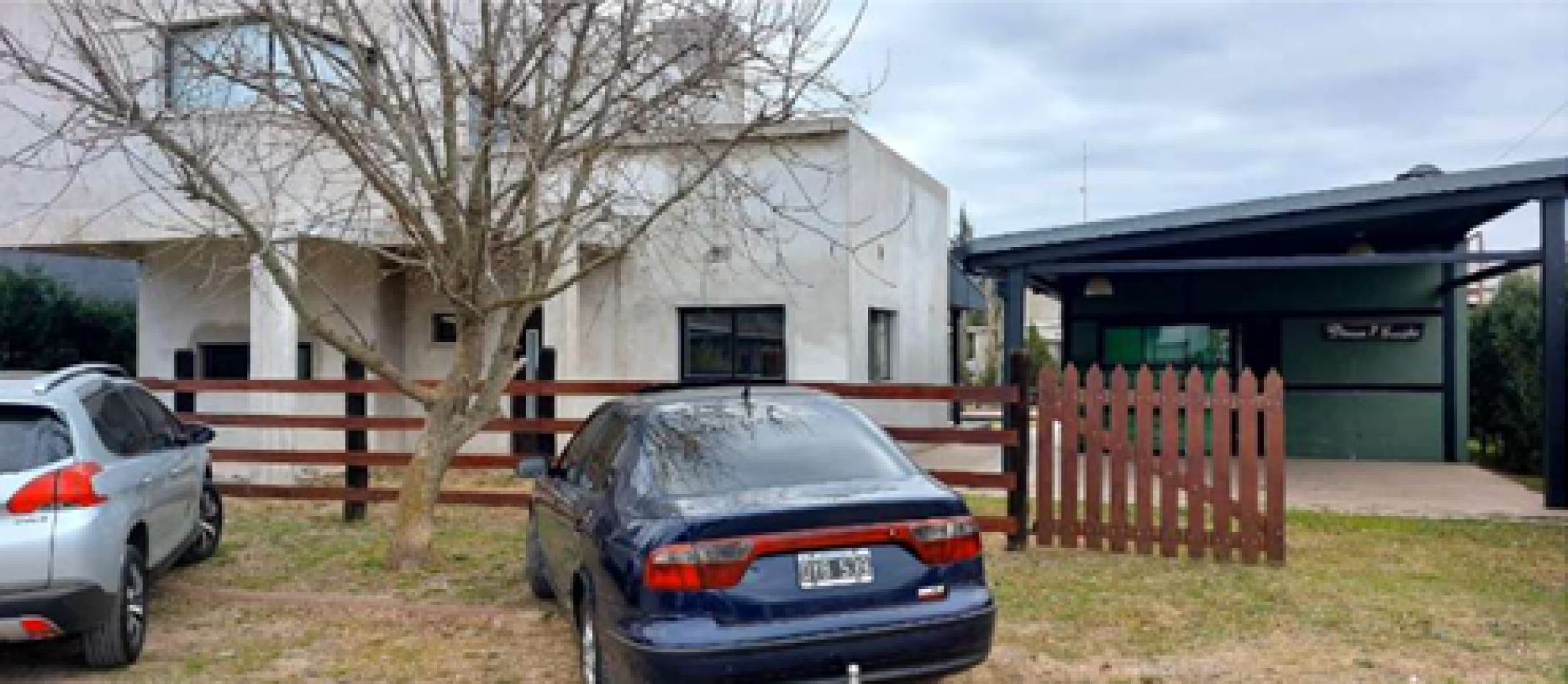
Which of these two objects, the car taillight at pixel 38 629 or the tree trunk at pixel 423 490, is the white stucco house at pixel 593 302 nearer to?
the tree trunk at pixel 423 490

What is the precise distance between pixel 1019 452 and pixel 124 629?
6.06 metres

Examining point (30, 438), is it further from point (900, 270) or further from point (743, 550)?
point (900, 270)

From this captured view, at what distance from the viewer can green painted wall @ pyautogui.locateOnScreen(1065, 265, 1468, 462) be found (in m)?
14.9

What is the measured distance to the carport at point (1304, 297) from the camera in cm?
1134

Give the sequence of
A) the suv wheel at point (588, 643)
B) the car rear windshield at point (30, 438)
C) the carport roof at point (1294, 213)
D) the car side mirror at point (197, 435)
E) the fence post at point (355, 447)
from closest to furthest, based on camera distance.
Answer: the suv wheel at point (588, 643) < the car rear windshield at point (30, 438) < the car side mirror at point (197, 435) < the fence post at point (355, 447) < the carport roof at point (1294, 213)

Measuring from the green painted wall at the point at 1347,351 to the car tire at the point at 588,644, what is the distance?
12.9m

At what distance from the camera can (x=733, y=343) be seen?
13.1 metres

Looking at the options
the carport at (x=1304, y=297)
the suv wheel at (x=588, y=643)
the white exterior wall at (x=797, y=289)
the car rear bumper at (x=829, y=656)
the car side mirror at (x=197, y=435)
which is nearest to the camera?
the car rear bumper at (x=829, y=656)

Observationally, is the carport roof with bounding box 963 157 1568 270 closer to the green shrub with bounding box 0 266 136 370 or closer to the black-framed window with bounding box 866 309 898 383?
the black-framed window with bounding box 866 309 898 383

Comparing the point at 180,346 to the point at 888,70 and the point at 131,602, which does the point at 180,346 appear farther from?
the point at 888,70

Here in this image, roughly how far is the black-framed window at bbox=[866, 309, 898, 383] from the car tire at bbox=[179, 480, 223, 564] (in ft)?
24.4

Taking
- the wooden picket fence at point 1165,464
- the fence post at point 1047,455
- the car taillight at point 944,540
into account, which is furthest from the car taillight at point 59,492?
the fence post at point 1047,455

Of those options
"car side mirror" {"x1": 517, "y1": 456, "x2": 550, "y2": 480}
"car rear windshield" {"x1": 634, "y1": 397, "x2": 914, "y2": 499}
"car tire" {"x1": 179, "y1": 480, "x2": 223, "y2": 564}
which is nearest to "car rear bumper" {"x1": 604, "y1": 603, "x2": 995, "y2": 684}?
"car rear windshield" {"x1": 634, "y1": 397, "x2": 914, "y2": 499}

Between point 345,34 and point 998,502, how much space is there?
7.20 meters
